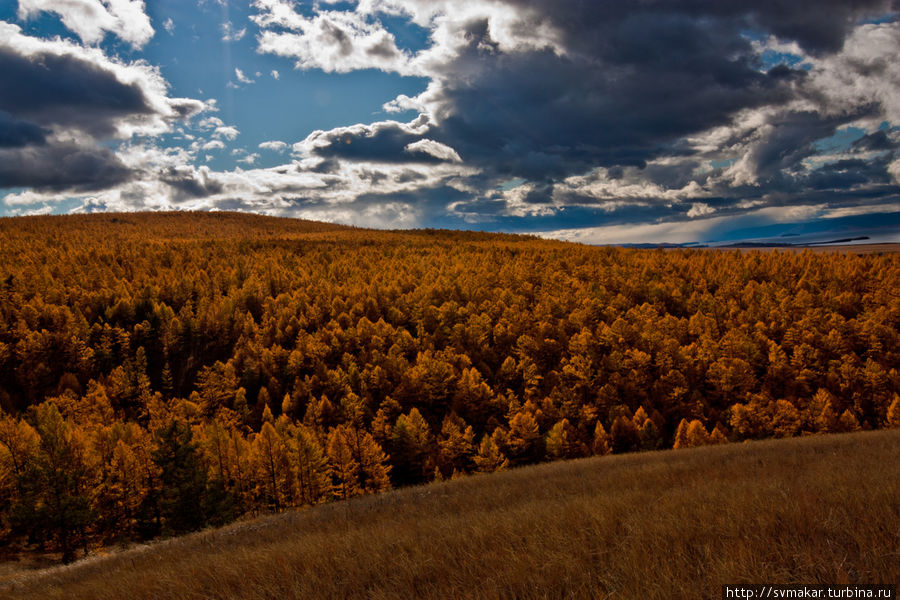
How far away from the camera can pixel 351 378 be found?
7956cm

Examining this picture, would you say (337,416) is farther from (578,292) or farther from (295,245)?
(295,245)

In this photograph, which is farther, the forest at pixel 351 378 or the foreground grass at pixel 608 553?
the forest at pixel 351 378

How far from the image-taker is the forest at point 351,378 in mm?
50531

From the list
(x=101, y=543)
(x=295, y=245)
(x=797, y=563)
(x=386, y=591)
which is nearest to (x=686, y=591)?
(x=797, y=563)

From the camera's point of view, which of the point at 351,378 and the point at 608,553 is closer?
the point at 608,553

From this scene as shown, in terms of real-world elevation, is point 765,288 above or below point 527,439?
above

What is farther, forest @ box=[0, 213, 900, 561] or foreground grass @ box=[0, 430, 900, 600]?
forest @ box=[0, 213, 900, 561]

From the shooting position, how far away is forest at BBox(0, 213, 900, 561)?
50531mm

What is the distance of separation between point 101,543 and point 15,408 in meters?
55.6

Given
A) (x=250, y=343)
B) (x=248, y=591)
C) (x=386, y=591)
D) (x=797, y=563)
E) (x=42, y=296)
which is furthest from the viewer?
(x=42, y=296)

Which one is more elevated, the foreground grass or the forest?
the foreground grass

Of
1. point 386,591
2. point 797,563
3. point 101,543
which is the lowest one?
point 101,543

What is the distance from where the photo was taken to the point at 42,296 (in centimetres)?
10362

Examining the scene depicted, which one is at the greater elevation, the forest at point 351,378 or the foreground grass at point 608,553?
the foreground grass at point 608,553
